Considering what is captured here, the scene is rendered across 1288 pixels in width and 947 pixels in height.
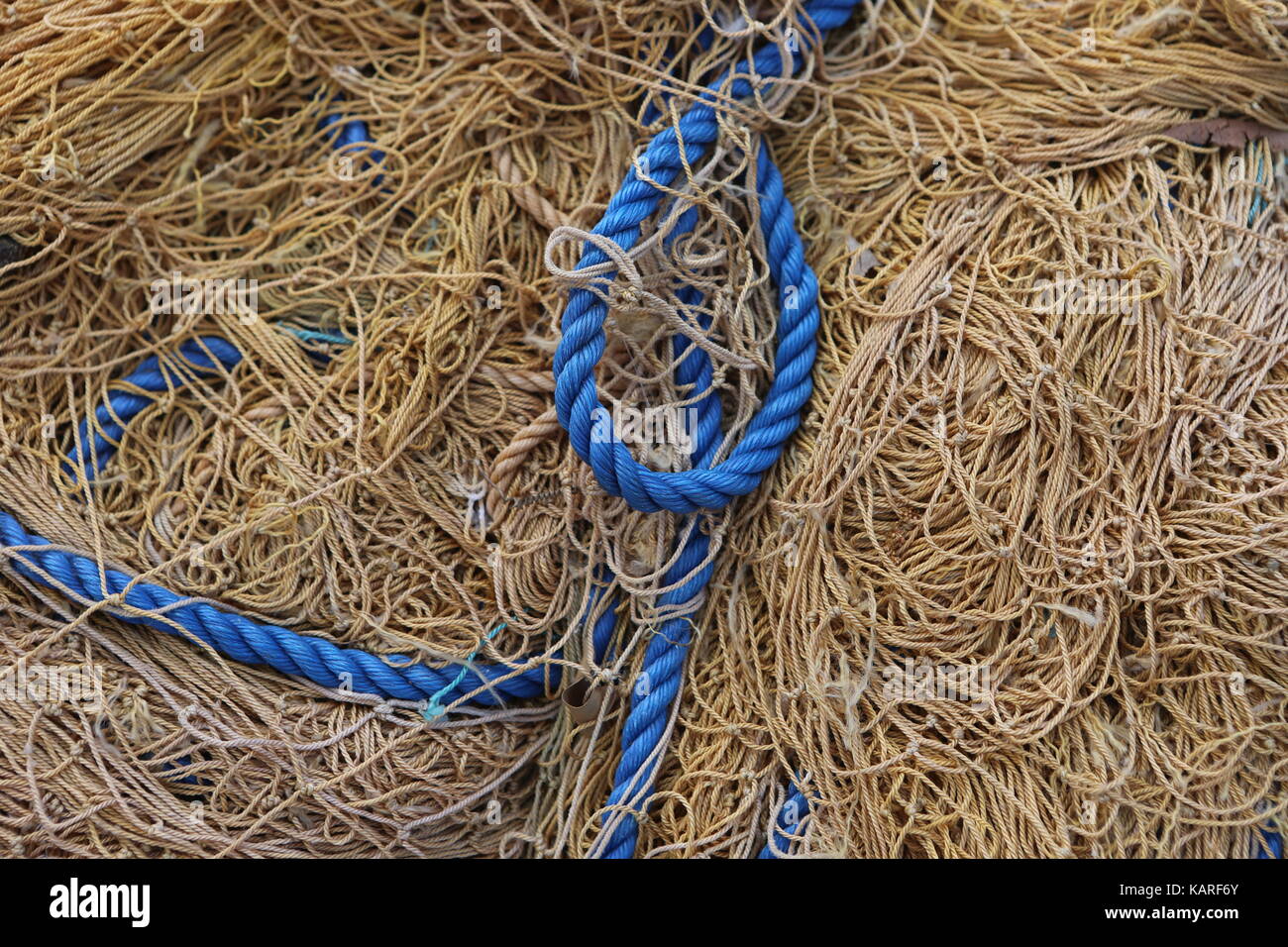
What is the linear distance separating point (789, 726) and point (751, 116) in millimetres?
1056

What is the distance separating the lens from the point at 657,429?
1752mm

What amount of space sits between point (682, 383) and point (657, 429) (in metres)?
0.10

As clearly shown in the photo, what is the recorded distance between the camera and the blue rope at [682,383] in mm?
1633

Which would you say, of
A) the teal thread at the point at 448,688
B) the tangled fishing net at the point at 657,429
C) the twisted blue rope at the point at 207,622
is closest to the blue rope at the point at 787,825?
the tangled fishing net at the point at 657,429

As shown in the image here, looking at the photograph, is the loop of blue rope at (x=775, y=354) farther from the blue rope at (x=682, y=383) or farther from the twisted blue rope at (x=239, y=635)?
the twisted blue rope at (x=239, y=635)

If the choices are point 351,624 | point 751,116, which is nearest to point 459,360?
point 351,624

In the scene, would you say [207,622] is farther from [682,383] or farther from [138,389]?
[682,383]

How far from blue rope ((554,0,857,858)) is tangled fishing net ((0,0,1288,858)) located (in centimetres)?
3

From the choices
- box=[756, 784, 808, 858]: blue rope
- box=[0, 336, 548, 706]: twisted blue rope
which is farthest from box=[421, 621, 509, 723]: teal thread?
box=[756, 784, 808, 858]: blue rope

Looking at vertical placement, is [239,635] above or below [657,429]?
below

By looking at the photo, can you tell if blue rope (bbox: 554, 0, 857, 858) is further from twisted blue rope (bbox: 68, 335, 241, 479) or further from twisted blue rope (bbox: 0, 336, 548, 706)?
twisted blue rope (bbox: 68, 335, 241, 479)

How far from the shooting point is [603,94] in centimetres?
186

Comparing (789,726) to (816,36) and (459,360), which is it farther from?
(816,36)

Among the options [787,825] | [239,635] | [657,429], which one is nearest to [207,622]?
[239,635]
